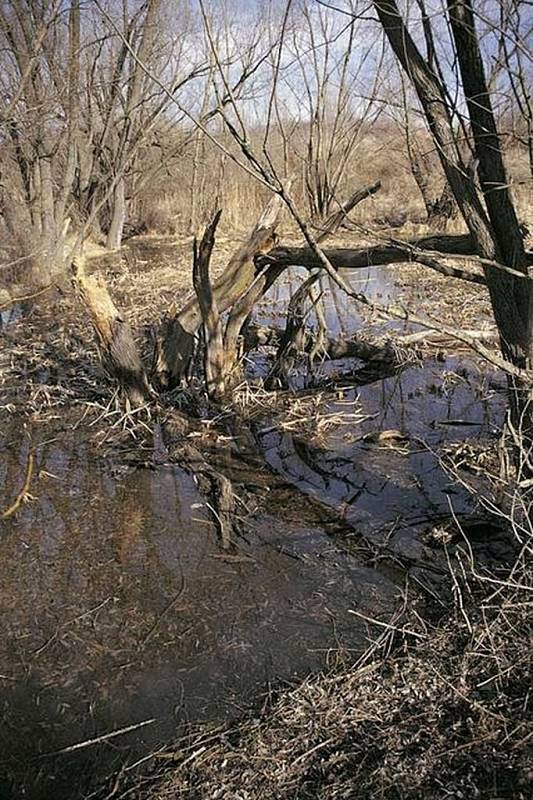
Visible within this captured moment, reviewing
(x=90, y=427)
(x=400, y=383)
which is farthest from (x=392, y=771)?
(x=400, y=383)

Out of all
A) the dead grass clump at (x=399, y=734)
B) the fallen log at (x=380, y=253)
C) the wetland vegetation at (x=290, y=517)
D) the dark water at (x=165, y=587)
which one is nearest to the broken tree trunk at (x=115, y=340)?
the wetland vegetation at (x=290, y=517)

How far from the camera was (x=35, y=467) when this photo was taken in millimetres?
6051

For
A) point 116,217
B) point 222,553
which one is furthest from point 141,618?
point 116,217

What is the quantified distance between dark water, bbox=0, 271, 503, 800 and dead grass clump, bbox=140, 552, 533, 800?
0.35 meters

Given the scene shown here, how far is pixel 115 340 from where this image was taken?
7.01m

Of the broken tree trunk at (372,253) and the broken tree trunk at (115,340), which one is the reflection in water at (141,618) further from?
the broken tree trunk at (372,253)

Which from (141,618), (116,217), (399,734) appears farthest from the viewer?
(116,217)

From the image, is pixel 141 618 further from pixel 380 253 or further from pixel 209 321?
pixel 209 321

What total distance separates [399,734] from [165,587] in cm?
194

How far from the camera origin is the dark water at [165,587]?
325cm

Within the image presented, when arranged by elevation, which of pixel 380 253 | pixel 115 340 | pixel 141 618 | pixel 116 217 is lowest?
pixel 141 618

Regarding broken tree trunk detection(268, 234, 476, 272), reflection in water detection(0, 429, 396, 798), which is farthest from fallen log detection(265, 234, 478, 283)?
reflection in water detection(0, 429, 396, 798)

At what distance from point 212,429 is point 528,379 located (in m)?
Result: 3.35

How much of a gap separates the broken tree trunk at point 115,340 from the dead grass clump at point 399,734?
440 cm
